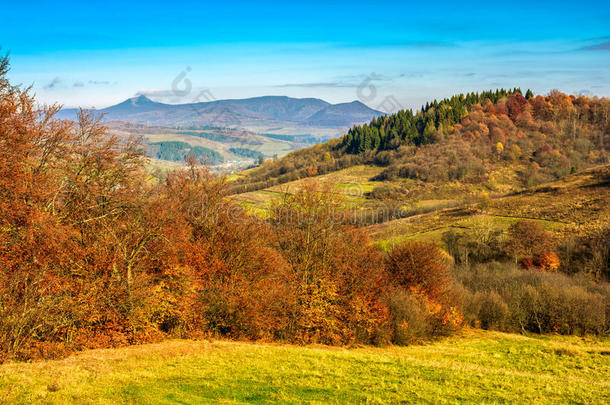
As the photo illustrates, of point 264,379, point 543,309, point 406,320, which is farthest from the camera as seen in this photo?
point 543,309

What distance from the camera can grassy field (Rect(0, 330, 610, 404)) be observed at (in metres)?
16.1

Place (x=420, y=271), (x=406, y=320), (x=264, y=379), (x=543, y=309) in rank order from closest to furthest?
(x=264, y=379) < (x=406, y=320) < (x=420, y=271) < (x=543, y=309)

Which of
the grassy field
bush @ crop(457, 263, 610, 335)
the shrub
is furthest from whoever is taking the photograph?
bush @ crop(457, 263, 610, 335)

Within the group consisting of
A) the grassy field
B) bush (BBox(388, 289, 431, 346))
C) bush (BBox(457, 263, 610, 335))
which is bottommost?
bush (BBox(457, 263, 610, 335))

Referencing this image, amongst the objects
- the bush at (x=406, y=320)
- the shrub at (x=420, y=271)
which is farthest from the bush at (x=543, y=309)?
the bush at (x=406, y=320)

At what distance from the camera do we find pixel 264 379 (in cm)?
1903

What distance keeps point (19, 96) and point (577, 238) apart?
305ft

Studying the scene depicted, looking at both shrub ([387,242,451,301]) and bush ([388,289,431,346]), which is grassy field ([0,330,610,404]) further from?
shrub ([387,242,451,301])

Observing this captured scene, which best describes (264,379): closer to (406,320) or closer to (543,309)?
(406,320)

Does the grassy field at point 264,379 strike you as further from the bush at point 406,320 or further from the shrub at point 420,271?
the shrub at point 420,271

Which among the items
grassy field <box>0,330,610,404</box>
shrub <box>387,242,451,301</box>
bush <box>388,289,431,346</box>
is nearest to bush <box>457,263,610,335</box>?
shrub <box>387,242,451,301</box>

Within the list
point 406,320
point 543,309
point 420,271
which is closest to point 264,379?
point 406,320

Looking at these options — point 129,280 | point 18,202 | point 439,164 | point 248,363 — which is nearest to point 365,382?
point 248,363

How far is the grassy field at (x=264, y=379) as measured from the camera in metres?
16.1
